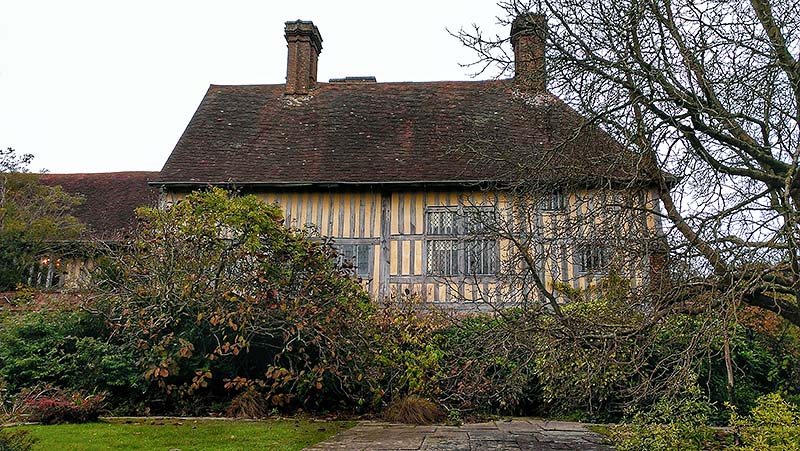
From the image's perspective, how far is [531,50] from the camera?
214 inches

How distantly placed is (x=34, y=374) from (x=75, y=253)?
6046 mm

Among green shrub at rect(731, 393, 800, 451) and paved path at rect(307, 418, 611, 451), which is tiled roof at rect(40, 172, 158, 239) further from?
green shrub at rect(731, 393, 800, 451)

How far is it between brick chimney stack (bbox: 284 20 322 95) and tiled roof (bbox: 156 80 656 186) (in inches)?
12.4

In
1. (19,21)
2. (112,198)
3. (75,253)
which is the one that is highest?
(19,21)

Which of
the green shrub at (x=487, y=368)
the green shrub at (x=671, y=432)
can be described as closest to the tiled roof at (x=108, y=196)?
the green shrub at (x=487, y=368)

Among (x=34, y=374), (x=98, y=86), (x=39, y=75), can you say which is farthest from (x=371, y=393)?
(x=98, y=86)

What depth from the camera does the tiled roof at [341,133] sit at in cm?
1148

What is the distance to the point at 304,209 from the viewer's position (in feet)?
37.8

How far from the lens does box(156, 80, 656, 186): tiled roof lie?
37.7 feet

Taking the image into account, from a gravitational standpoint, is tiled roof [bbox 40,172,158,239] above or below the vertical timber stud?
above

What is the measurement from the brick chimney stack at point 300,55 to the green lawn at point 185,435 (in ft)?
32.3

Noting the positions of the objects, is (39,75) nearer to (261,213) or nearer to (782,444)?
(261,213)

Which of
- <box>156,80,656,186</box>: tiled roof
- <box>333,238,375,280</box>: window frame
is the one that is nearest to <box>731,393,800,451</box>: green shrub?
<box>156,80,656,186</box>: tiled roof

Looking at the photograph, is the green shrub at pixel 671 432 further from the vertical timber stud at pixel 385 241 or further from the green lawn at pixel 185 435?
the vertical timber stud at pixel 385 241
